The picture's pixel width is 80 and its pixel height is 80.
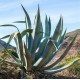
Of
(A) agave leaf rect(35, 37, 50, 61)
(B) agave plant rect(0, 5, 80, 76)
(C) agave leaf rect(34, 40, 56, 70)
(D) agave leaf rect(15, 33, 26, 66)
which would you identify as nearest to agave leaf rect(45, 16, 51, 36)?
(B) agave plant rect(0, 5, 80, 76)

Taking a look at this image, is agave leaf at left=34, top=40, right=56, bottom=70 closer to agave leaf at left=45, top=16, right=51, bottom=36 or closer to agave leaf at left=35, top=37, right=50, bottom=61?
agave leaf at left=35, top=37, right=50, bottom=61

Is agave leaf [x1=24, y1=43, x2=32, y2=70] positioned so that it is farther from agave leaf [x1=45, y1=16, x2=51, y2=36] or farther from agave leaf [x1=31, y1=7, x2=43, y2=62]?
agave leaf [x1=45, y1=16, x2=51, y2=36]

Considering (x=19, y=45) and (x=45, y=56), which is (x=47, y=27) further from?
(x=19, y=45)

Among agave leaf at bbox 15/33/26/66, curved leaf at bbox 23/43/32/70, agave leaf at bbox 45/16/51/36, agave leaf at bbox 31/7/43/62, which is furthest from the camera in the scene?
agave leaf at bbox 45/16/51/36

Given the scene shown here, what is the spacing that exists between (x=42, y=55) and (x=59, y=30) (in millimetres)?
951

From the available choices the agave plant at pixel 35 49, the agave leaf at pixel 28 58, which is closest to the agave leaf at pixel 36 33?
the agave plant at pixel 35 49

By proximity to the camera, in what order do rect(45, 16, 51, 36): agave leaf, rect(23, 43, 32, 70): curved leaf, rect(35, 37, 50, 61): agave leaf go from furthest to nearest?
1. rect(45, 16, 51, 36): agave leaf
2. rect(35, 37, 50, 61): agave leaf
3. rect(23, 43, 32, 70): curved leaf

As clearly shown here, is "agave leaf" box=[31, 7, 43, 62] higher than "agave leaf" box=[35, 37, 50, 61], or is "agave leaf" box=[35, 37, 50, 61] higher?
"agave leaf" box=[31, 7, 43, 62]

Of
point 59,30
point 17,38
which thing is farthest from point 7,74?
point 59,30

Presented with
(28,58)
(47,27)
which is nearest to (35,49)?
(28,58)

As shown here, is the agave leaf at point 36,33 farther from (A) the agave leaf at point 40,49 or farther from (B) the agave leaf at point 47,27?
(B) the agave leaf at point 47,27

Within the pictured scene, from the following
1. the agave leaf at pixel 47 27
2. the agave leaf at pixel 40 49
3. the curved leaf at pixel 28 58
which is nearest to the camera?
the curved leaf at pixel 28 58

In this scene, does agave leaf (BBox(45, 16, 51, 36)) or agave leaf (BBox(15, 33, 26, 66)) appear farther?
agave leaf (BBox(45, 16, 51, 36))

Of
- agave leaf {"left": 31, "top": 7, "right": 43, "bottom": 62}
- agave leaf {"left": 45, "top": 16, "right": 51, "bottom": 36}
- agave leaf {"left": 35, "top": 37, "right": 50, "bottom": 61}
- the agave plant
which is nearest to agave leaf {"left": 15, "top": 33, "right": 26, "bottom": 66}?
the agave plant
